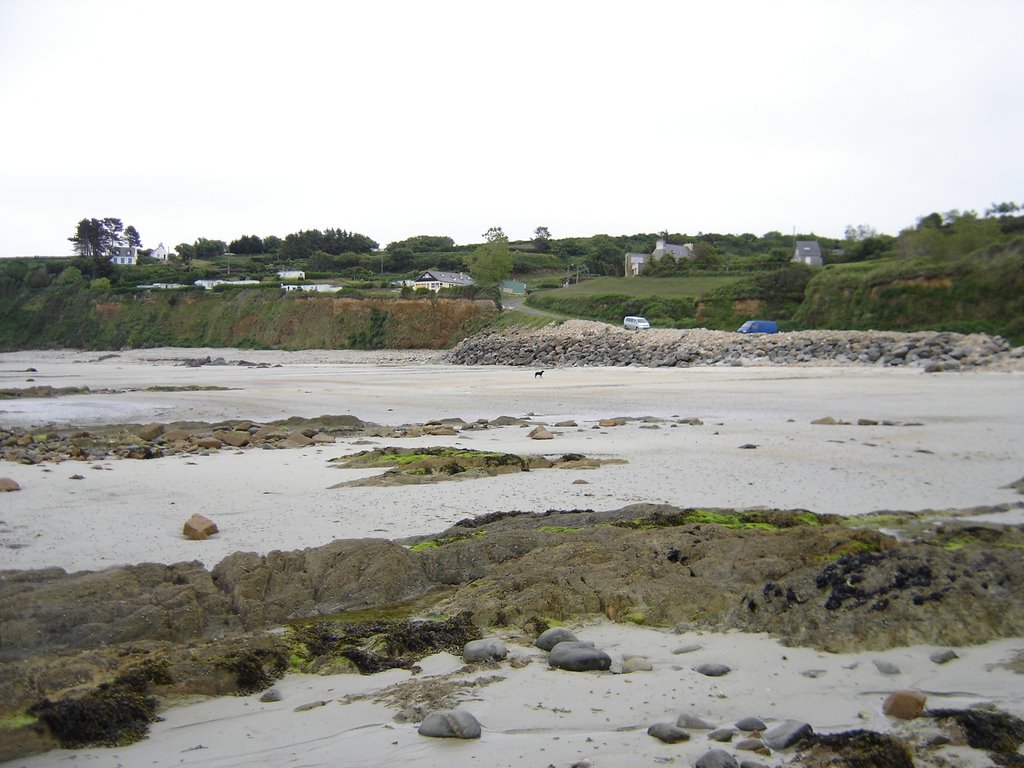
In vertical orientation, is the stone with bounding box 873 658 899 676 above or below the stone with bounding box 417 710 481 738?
below

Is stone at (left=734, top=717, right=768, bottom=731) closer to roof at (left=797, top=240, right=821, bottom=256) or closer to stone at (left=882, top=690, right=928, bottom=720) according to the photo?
stone at (left=882, top=690, right=928, bottom=720)

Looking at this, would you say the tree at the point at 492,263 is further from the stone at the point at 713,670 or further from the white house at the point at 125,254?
the white house at the point at 125,254

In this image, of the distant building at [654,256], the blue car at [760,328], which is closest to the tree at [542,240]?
the distant building at [654,256]

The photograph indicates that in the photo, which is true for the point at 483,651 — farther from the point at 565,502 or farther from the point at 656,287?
the point at 656,287

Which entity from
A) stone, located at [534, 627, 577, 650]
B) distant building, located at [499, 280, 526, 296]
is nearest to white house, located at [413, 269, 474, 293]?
distant building, located at [499, 280, 526, 296]

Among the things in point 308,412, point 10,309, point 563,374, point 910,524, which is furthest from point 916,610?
point 10,309

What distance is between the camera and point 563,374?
34062 millimetres

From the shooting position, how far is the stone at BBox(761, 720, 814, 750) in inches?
137

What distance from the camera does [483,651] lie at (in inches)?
189

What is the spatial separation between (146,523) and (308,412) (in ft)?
38.9

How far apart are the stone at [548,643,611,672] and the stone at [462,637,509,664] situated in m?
0.30

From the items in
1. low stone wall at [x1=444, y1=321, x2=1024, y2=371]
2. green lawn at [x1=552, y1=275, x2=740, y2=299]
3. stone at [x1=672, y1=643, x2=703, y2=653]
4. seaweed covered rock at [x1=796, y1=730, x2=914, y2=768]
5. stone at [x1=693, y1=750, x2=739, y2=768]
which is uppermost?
green lawn at [x1=552, y1=275, x2=740, y2=299]

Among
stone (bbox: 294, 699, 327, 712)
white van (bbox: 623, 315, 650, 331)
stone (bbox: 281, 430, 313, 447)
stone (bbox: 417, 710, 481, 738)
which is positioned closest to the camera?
stone (bbox: 417, 710, 481, 738)

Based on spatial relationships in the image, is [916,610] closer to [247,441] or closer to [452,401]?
[247,441]
